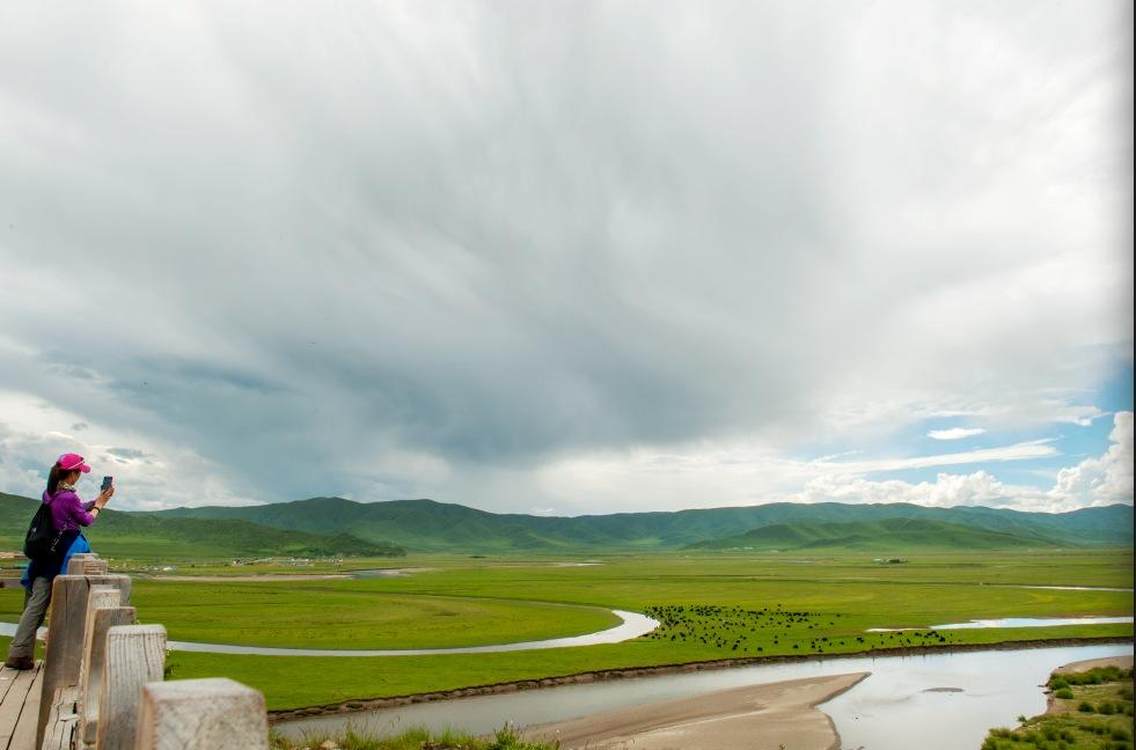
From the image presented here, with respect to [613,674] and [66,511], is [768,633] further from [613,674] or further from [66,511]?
[66,511]

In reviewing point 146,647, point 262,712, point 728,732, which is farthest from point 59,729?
point 728,732

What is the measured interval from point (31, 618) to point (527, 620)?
59234 mm

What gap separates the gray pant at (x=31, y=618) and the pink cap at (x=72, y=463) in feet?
5.20

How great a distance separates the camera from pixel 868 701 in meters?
37.2

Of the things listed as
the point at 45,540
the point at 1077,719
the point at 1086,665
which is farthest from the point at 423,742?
the point at 1086,665

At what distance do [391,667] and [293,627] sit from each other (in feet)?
67.9

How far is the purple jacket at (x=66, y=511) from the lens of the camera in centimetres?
1034

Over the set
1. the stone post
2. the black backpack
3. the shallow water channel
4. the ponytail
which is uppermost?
the ponytail

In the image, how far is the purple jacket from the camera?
33.9 ft

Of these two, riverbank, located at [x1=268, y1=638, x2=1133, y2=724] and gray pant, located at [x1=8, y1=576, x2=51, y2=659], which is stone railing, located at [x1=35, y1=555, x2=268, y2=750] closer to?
gray pant, located at [x1=8, y1=576, x2=51, y2=659]

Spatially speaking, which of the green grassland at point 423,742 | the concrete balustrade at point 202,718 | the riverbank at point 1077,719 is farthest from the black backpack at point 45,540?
the riverbank at point 1077,719

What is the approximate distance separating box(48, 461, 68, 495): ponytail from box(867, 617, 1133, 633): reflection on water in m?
63.2

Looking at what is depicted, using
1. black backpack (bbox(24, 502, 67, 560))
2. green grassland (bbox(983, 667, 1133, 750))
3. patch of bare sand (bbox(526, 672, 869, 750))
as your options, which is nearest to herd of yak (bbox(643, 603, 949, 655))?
patch of bare sand (bbox(526, 672, 869, 750))

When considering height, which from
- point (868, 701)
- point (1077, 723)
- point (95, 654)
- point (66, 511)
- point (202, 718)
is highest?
point (66, 511)
